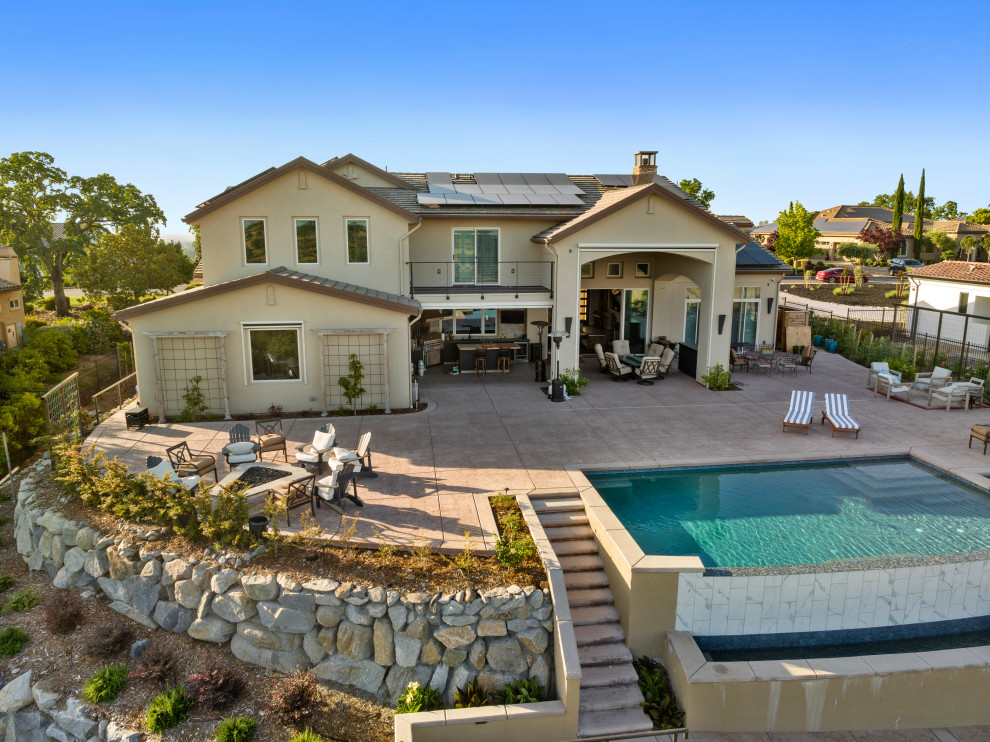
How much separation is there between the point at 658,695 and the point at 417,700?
3.23 m

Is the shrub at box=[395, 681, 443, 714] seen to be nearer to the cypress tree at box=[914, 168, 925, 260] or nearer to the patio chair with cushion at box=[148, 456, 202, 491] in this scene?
the patio chair with cushion at box=[148, 456, 202, 491]

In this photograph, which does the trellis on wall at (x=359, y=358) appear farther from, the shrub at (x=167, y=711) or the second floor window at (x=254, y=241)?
the shrub at (x=167, y=711)

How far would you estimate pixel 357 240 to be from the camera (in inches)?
730

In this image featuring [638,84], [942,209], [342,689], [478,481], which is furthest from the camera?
[942,209]

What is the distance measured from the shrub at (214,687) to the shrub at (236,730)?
35 centimetres

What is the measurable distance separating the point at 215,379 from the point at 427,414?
18.2ft

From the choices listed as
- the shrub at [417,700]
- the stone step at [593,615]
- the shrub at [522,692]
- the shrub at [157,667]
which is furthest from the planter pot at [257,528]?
the stone step at [593,615]

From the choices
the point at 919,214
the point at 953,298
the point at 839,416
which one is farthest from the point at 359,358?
the point at 919,214

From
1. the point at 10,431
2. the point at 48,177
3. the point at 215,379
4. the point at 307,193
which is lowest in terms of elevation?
the point at 10,431

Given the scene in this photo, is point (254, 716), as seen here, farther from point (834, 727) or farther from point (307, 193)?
point (307, 193)

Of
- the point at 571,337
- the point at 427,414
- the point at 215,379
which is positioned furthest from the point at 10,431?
the point at 571,337

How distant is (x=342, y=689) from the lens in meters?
8.78

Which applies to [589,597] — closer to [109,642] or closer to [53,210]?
[109,642]

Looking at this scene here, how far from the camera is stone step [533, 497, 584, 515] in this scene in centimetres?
1100
